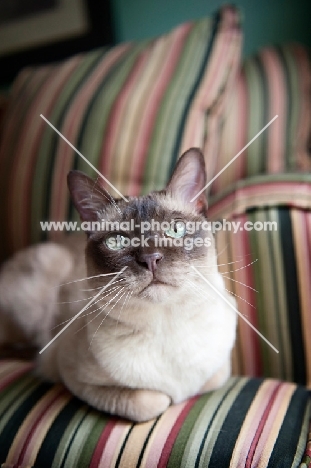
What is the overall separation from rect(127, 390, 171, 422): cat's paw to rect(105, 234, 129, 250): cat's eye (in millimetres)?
295

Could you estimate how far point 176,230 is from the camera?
2.81 feet

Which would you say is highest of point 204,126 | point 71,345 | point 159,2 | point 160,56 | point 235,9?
point 159,2

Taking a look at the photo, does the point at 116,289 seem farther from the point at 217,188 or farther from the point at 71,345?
the point at 217,188

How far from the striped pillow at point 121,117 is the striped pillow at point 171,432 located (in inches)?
23.8

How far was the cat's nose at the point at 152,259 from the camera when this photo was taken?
0.80m

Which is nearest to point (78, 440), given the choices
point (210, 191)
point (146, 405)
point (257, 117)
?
point (146, 405)

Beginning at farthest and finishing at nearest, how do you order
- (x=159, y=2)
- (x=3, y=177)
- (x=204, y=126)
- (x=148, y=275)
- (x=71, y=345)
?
(x=159, y=2)
(x=3, y=177)
(x=204, y=126)
(x=71, y=345)
(x=148, y=275)

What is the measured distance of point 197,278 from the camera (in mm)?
865

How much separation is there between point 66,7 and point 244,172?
3.48 ft

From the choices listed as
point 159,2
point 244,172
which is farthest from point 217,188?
point 159,2

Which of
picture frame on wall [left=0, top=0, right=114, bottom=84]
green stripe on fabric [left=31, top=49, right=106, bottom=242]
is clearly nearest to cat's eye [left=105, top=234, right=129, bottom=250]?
green stripe on fabric [left=31, top=49, right=106, bottom=242]

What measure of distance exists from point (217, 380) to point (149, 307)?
0.26m

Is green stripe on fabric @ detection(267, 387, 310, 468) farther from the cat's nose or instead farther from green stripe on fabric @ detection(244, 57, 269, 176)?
green stripe on fabric @ detection(244, 57, 269, 176)

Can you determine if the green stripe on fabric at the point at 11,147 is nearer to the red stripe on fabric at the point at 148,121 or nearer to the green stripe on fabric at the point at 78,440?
the red stripe on fabric at the point at 148,121
